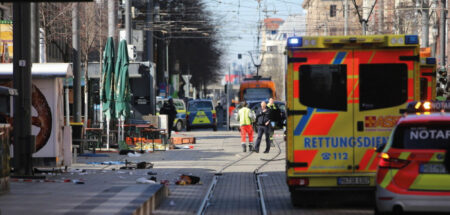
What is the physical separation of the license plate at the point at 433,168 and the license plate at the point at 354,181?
3.40 meters

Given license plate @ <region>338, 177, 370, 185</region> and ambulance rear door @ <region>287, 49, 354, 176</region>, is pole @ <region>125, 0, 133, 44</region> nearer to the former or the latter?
ambulance rear door @ <region>287, 49, 354, 176</region>

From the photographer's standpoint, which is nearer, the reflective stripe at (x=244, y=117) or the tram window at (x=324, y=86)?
the tram window at (x=324, y=86)

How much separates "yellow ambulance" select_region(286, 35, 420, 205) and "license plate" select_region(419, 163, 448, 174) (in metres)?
3.41

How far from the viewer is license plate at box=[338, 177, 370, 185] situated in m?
14.0

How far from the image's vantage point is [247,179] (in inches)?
808

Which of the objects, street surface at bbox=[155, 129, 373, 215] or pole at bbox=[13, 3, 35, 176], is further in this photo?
pole at bbox=[13, 3, 35, 176]

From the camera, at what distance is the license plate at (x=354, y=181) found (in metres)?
14.0

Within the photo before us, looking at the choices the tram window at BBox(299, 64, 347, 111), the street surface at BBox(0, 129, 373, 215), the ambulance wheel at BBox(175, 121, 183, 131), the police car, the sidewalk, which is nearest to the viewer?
the police car

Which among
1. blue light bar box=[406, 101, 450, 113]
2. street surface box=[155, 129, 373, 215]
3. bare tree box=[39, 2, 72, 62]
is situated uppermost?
bare tree box=[39, 2, 72, 62]

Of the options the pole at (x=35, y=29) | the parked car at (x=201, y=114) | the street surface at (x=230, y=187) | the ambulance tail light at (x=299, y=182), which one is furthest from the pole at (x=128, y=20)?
the ambulance tail light at (x=299, y=182)

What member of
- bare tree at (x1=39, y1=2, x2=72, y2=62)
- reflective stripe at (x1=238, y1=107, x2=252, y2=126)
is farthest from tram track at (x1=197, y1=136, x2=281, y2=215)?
bare tree at (x1=39, y1=2, x2=72, y2=62)

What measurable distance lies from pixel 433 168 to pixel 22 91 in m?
10.5

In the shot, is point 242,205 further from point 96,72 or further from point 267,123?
point 96,72

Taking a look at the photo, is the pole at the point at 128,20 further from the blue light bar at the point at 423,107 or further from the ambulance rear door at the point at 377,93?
the blue light bar at the point at 423,107
